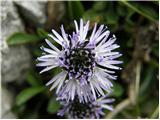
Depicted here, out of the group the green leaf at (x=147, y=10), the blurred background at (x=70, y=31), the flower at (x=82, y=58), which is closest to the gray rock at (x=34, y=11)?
the blurred background at (x=70, y=31)

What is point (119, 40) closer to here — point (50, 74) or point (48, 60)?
point (50, 74)

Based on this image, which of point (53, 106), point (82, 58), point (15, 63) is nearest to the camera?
point (82, 58)

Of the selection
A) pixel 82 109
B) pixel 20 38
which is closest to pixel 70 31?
pixel 20 38

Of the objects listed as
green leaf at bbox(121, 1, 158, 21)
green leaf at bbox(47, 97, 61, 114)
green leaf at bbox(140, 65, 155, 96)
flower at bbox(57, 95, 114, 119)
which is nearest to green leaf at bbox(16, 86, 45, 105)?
green leaf at bbox(47, 97, 61, 114)

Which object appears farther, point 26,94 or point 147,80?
point 147,80

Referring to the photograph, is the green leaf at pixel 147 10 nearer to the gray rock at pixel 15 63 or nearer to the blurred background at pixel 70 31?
the blurred background at pixel 70 31

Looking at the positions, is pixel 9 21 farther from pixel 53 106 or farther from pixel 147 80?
pixel 147 80
